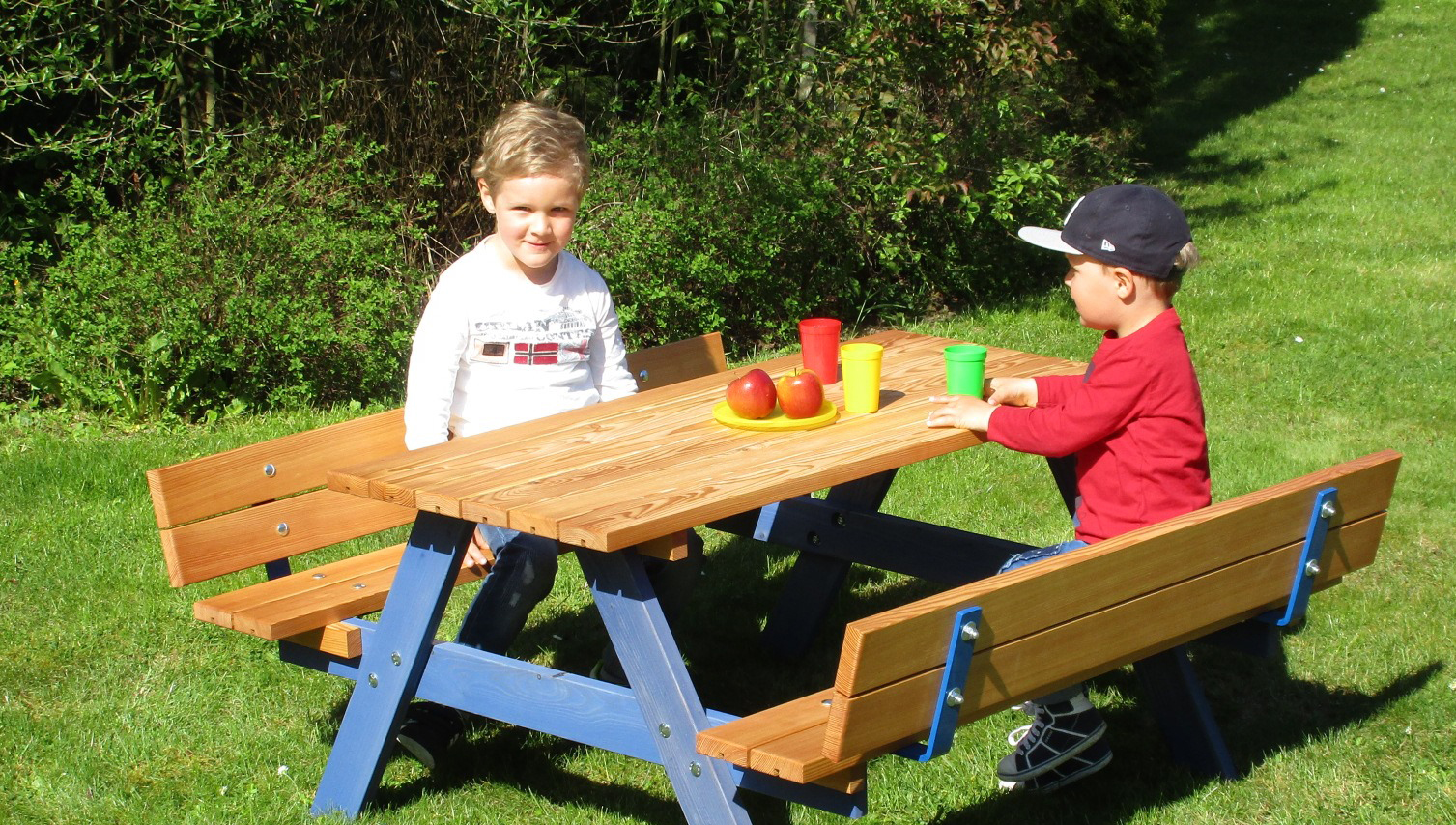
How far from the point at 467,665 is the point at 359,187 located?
4.65m

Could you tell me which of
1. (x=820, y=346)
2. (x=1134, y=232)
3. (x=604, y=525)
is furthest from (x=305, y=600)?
(x=1134, y=232)

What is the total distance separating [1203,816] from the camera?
3.42 metres

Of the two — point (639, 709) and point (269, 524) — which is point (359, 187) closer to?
point (269, 524)

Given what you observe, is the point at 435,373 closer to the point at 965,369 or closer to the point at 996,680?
the point at 965,369

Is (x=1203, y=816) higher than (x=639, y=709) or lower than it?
lower

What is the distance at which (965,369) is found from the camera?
3.62 m

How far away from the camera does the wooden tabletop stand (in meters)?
2.84

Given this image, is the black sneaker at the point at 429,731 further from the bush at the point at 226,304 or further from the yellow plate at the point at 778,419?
the bush at the point at 226,304

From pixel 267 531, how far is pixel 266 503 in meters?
0.08

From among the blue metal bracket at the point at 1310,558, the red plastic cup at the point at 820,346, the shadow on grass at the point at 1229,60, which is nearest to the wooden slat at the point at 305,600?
the red plastic cup at the point at 820,346

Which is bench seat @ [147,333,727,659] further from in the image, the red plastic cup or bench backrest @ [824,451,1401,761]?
bench backrest @ [824,451,1401,761]

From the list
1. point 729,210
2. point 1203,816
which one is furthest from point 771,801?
point 729,210

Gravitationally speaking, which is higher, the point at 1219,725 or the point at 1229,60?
the point at 1229,60

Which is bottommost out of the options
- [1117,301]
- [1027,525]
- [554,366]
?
[1027,525]
